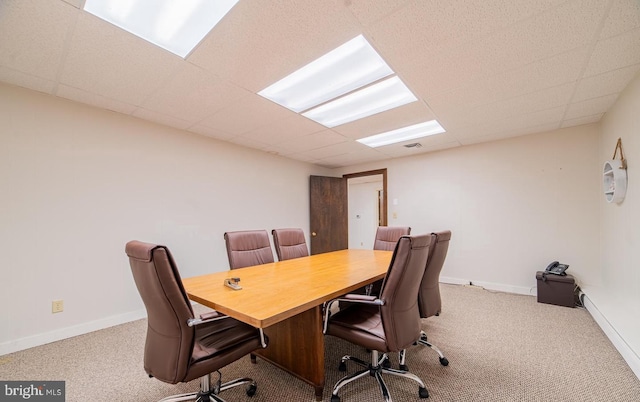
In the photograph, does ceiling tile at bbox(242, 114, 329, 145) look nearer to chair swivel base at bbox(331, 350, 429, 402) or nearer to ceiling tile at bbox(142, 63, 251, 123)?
ceiling tile at bbox(142, 63, 251, 123)

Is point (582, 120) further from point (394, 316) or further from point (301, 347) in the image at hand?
point (301, 347)

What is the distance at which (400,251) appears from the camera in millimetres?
1390

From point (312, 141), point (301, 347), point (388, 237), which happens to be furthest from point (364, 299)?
point (312, 141)

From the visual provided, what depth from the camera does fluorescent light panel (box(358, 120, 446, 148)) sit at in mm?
3322

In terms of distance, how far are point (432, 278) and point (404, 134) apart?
236 cm

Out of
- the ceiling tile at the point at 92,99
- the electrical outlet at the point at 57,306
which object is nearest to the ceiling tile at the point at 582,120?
the ceiling tile at the point at 92,99

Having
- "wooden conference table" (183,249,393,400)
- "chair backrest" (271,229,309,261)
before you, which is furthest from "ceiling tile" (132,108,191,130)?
"wooden conference table" (183,249,393,400)

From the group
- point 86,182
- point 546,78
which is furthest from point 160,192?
point 546,78

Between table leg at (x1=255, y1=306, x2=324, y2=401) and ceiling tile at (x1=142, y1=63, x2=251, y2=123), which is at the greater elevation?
ceiling tile at (x1=142, y1=63, x2=251, y2=123)

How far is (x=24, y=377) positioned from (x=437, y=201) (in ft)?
16.8

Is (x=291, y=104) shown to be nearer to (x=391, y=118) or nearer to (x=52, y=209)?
(x=391, y=118)

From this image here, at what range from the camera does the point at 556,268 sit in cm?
325

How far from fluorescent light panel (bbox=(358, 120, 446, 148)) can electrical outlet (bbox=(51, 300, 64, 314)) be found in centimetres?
389

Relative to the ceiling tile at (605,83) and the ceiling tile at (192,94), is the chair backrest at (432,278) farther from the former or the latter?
the ceiling tile at (192,94)
